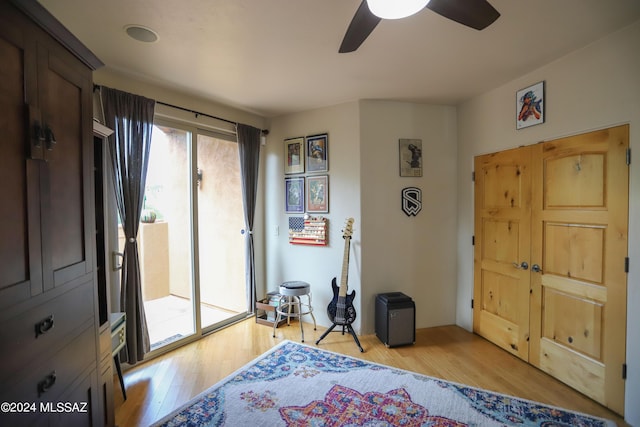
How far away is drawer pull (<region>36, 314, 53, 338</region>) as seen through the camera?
1.06 metres

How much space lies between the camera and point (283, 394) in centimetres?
209

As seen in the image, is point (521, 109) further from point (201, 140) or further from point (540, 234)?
point (201, 140)

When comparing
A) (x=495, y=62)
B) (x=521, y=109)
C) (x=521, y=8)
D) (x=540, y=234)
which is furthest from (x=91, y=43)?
(x=540, y=234)

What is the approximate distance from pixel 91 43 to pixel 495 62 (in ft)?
9.88

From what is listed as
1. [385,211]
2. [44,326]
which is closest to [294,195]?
[385,211]

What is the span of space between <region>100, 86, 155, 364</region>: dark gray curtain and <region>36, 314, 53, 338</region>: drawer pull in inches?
54.2

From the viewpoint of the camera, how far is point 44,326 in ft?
3.54

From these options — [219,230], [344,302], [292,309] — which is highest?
[219,230]

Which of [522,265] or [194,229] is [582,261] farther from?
[194,229]

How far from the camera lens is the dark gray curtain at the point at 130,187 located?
7.63 ft

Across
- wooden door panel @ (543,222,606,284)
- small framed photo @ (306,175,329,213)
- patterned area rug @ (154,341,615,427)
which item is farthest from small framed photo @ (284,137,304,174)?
wooden door panel @ (543,222,606,284)

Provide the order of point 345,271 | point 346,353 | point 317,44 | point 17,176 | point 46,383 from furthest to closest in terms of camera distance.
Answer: point 345,271 < point 346,353 < point 317,44 < point 46,383 < point 17,176

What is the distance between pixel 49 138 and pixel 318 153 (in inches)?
97.7

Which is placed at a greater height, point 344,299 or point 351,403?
point 344,299
